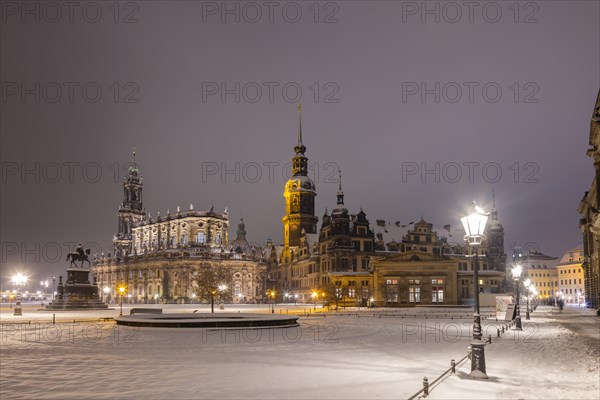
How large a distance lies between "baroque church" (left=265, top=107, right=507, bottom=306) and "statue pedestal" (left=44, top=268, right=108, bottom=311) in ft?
106

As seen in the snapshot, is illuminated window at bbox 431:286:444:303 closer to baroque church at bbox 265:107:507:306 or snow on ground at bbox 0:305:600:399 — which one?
baroque church at bbox 265:107:507:306

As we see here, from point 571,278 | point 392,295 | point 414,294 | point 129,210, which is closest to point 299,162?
point 392,295

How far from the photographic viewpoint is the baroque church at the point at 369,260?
305ft

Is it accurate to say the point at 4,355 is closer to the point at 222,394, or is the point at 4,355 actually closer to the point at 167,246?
the point at 222,394

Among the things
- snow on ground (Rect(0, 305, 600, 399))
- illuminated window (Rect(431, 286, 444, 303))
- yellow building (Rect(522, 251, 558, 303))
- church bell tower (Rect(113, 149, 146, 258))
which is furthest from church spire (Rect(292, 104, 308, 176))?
snow on ground (Rect(0, 305, 600, 399))

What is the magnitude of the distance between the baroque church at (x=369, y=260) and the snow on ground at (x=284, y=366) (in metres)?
50.1

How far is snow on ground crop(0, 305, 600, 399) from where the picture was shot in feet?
47.4

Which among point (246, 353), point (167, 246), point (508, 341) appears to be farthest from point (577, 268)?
point (246, 353)

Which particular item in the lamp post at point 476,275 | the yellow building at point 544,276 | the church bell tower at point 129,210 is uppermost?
the church bell tower at point 129,210

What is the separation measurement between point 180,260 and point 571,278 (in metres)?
107

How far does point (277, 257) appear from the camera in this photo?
14900cm

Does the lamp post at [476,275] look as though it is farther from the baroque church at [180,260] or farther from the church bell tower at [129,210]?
the church bell tower at [129,210]

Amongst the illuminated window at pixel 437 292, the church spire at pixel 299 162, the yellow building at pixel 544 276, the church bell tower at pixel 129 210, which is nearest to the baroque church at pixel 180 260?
the church bell tower at pixel 129 210

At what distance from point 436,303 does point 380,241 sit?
18.7 meters
